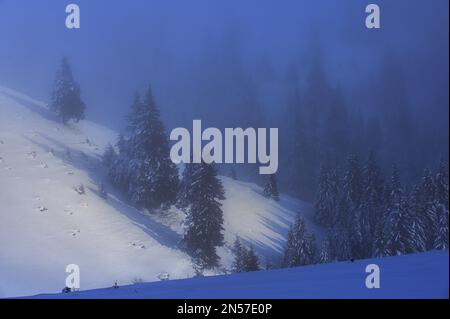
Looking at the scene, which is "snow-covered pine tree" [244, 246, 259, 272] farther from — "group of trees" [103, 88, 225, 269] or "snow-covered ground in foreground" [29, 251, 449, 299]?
"snow-covered ground in foreground" [29, 251, 449, 299]

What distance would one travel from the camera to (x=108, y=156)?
28.8ft

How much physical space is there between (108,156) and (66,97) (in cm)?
159

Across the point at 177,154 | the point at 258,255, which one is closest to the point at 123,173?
the point at 177,154

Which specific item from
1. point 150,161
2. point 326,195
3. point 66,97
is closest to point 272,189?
point 326,195

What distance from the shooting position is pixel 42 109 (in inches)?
349

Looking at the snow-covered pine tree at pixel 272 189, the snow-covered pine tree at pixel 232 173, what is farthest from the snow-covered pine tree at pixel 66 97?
the snow-covered pine tree at pixel 272 189

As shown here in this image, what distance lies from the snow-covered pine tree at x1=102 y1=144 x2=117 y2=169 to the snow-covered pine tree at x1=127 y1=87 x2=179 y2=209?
0.46 m

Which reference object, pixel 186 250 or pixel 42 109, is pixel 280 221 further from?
pixel 42 109

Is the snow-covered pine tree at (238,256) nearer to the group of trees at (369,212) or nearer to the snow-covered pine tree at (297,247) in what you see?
the snow-covered pine tree at (297,247)

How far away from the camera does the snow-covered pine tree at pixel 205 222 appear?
7.93m

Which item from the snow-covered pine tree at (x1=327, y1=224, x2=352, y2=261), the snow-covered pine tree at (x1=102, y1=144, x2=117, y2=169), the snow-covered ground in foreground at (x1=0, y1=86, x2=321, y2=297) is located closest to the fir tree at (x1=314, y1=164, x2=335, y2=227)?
the snow-covered ground in foreground at (x1=0, y1=86, x2=321, y2=297)

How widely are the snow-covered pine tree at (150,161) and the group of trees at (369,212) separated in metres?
3.24
